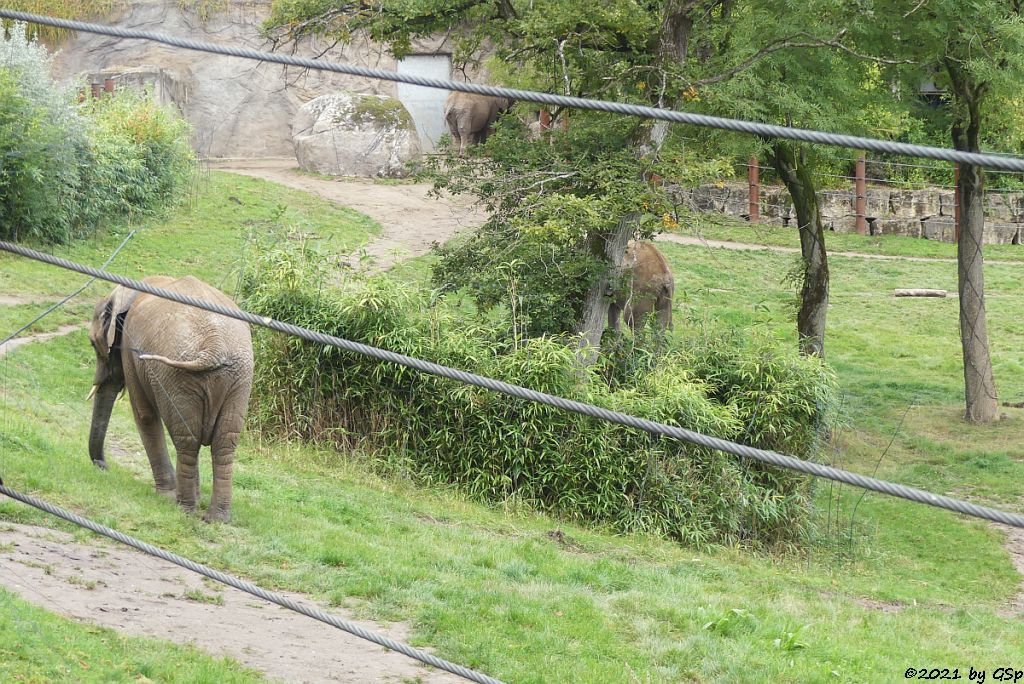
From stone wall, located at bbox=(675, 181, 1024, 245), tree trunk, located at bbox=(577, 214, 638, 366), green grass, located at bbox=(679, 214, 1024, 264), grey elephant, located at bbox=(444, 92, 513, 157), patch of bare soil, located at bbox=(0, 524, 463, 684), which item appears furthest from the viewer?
grey elephant, located at bbox=(444, 92, 513, 157)

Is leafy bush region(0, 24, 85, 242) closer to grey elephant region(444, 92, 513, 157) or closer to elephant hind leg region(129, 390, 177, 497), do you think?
elephant hind leg region(129, 390, 177, 497)

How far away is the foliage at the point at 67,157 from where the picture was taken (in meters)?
17.2

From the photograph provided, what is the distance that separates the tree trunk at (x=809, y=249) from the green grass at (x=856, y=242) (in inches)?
414

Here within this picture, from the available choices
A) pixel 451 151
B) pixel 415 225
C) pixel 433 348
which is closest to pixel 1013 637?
pixel 433 348

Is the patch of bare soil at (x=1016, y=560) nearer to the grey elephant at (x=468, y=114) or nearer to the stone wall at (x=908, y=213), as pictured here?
the stone wall at (x=908, y=213)

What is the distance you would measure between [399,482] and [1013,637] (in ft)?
18.1

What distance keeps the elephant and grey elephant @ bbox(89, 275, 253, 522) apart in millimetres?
7565

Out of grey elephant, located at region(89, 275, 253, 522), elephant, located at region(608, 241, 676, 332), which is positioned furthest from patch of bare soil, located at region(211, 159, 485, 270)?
grey elephant, located at region(89, 275, 253, 522)

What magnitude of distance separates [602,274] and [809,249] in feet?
11.2

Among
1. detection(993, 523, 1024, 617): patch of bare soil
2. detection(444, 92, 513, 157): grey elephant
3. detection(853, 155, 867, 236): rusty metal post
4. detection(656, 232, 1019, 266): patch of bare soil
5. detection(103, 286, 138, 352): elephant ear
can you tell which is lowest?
detection(993, 523, 1024, 617): patch of bare soil

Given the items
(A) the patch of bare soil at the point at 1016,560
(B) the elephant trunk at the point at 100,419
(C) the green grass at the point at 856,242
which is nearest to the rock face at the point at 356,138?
(C) the green grass at the point at 856,242

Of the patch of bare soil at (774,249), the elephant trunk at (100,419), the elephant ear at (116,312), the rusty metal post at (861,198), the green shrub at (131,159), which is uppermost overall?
the green shrub at (131,159)

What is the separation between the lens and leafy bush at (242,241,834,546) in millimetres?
11508

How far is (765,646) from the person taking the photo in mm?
7109
